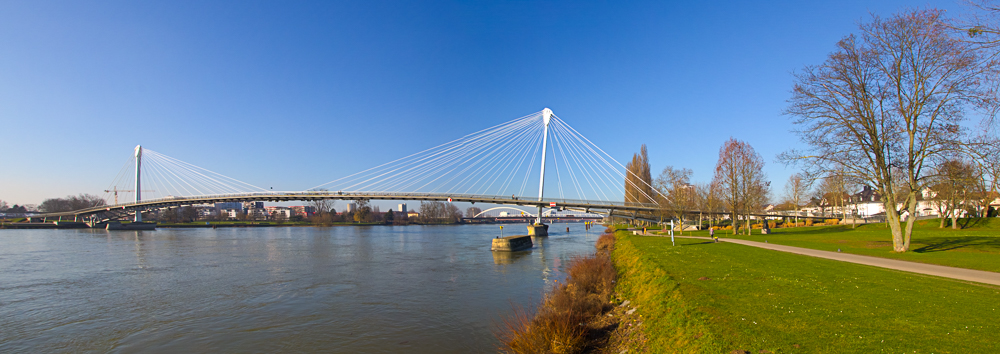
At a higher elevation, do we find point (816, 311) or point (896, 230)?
point (896, 230)

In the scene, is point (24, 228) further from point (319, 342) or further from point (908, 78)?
point (908, 78)

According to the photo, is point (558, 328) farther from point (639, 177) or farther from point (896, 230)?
point (639, 177)

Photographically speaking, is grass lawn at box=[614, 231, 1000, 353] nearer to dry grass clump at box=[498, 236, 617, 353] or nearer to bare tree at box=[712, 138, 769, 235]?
dry grass clump at box=[498, 236, 617, 353]

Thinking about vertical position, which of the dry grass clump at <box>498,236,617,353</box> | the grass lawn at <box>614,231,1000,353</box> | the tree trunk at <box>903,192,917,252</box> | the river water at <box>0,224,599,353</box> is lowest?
the river water at <box>0,224,599,353</box>

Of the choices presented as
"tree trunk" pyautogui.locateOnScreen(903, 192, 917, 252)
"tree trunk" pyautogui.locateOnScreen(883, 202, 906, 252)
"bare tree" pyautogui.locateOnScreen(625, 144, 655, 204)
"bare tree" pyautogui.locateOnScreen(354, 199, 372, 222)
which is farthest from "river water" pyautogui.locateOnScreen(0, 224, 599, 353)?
"bare tree" pyautogui.locateOnScreen(354, 199, 372, 222)

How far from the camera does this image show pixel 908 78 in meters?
17.0

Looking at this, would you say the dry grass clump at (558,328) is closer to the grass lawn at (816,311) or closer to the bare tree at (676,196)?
the grass lawn at (816,311)

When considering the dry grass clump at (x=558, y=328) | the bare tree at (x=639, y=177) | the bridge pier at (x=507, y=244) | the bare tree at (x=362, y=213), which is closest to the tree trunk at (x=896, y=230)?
the dry grass clump at (x=558, y=328)

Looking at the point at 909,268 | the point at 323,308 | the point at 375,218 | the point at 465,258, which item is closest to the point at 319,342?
the point at 323,308

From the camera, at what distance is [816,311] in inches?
287

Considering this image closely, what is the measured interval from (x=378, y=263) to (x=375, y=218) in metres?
108

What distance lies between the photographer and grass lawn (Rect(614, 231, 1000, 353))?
18.7 feet

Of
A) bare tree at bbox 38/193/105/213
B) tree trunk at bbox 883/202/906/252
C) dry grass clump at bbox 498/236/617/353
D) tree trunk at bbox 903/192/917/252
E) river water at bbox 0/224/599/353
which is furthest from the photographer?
bare tree at bbox 38/193/105/213

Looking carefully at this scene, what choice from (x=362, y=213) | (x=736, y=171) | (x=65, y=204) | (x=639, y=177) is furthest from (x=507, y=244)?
(x=65, y=204)
